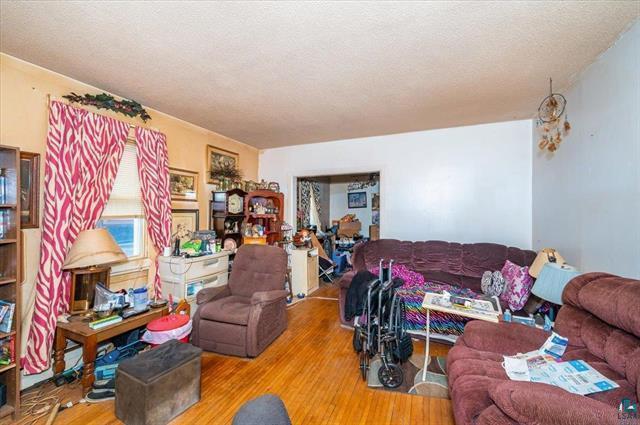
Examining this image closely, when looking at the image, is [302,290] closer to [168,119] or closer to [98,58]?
[168,119]

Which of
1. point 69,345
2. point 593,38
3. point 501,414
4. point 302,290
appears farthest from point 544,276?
point 69,345

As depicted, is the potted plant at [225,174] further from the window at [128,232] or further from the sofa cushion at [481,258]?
the sofa cushion at [481,258]

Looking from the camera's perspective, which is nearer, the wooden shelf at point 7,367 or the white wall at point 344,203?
the wooden shelf at point 7,367

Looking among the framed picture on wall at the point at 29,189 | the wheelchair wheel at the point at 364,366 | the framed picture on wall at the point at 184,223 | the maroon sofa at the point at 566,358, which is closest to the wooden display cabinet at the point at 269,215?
the framed picture on wall at the point at 184,223

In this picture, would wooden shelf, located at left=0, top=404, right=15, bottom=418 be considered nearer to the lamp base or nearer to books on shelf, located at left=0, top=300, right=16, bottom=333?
books on shelf, located at left=0, top=300, right=16, bottom=333

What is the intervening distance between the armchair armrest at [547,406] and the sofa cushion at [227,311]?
2.09 metres

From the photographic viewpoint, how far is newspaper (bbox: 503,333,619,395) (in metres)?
1.35

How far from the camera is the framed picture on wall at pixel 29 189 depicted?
2.13 meters

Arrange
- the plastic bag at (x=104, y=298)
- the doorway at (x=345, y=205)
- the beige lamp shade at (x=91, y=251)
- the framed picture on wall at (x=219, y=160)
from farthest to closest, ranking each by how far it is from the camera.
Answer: the doorway at (x=345, y=205), the framed picture on wall at (x=219, y=160), the plastic bag at (x=104, y=298), the beige lamp shade at (x=91, y=251)

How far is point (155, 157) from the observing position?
10.1 ft

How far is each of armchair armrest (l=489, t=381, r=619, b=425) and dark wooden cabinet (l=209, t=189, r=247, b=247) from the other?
3.73 m

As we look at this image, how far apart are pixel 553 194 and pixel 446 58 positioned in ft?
6.90

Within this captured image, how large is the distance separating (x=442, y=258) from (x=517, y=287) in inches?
39.7

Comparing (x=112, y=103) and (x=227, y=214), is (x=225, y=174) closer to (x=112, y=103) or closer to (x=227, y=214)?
(x=227, y=214)
